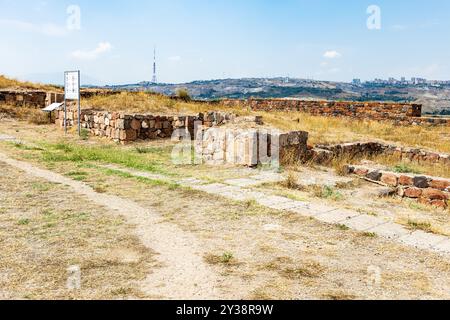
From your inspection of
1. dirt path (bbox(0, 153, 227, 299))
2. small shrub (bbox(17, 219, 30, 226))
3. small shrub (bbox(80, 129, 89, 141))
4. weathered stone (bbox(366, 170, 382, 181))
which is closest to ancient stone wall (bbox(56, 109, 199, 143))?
small shrub (bbox(80, 129, 89, 141))

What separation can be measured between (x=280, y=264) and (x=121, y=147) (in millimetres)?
9156

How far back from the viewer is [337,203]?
664cm

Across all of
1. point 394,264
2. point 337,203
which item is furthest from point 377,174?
point 394,264

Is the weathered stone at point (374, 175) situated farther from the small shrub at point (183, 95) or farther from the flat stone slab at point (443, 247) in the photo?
the small shrub at point (183, 95)

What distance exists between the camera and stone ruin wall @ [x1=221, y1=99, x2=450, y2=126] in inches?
771

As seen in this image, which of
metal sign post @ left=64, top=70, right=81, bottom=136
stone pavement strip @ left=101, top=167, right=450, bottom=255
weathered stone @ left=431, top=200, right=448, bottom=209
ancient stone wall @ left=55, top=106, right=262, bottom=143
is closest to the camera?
stone pavement strip @ left=101, top=167, right=450, bottom=255

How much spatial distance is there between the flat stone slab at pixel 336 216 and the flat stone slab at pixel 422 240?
84cm

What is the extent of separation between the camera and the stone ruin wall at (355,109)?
19594 mm

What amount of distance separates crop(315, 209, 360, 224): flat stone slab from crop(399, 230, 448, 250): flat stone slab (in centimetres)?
84

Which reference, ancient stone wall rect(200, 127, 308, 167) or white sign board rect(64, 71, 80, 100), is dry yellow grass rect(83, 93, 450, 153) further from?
ancient stone wall rect(200, 127, 308, 167)

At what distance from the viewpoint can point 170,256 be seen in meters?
4.29

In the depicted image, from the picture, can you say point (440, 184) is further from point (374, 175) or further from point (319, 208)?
point (319, 208)

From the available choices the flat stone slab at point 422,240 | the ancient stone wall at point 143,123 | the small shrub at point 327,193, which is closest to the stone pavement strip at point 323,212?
the flat stone slab at point 422,240

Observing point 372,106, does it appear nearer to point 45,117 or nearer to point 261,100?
point 261,100
